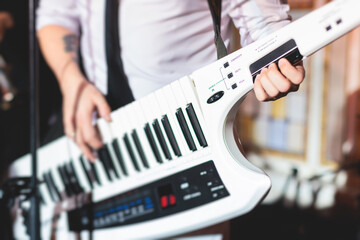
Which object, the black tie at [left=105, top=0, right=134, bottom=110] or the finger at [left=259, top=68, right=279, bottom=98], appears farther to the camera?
the black tie at [left=105, top=0, right=134, bottom=110]

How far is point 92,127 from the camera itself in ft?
2.76

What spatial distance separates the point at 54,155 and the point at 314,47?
76 cm

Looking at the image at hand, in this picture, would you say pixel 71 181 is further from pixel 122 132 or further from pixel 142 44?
pixel 142 44

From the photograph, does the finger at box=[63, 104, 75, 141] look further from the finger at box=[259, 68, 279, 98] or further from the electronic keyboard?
the finger at box=[259, 68, 279, 98]

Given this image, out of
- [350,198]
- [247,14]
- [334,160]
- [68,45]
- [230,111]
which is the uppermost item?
[68,45]

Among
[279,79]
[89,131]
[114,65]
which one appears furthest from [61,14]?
[279,79]

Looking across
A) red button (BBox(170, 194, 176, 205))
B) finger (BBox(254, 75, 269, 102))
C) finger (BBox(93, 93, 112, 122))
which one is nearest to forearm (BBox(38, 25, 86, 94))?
finger (BBox(93, 93, 112, 122))

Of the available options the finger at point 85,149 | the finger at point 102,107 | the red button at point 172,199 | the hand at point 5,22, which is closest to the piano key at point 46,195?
the finger at point 85,149

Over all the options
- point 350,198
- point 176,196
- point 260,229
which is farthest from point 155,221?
point 350,198

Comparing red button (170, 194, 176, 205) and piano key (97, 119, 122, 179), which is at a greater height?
piano key (97, 119, 122, 179)

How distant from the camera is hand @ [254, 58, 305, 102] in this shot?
521 millimetres

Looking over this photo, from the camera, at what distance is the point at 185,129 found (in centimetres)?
68

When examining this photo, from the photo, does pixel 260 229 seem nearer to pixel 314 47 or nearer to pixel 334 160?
pixel 334 160

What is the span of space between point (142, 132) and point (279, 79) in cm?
36
